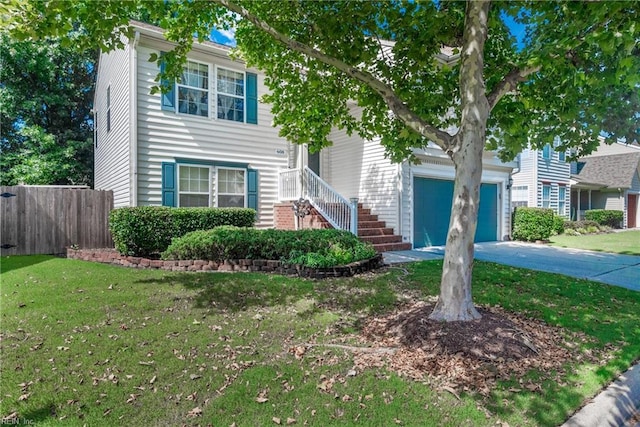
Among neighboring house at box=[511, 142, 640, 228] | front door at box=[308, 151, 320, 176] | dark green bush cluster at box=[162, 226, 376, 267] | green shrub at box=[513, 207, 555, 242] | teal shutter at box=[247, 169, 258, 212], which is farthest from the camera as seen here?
neighboring house at box=[511, 142, 640, 228]

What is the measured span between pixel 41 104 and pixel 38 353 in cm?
2003

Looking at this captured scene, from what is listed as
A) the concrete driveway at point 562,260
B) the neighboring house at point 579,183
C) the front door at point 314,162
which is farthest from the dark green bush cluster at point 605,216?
the front door at point 314,162

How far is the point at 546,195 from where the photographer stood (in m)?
20.1

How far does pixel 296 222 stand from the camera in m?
11.4

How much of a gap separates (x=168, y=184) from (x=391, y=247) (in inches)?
273

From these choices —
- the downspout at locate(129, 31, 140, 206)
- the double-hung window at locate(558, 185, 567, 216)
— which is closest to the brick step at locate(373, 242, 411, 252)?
the downspout at locate(129, 31, 140, 206)

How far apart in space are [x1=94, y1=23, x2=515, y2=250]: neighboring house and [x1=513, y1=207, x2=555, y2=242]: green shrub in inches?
126

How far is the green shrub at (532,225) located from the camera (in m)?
14.7

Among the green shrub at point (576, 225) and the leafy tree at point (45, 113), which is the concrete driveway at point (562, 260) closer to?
the green shrub at point (576, 225)

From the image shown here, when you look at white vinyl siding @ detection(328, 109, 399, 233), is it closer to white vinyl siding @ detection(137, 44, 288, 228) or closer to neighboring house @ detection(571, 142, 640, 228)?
white vinyl siding @ detection(137, 44, 288, 228)

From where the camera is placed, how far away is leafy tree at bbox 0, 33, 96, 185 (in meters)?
17.0

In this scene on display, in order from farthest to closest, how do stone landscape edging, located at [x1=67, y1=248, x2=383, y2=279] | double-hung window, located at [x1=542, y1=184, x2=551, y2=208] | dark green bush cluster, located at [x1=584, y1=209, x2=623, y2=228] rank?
dark green bush cluster, located at [x1=584, y1=209, x2=623, y2=228], double-hung window, located at [x1=542, y1=184, x2=551, y2=208], stone landscape edging, located at [x1=67, y1=248, x2=383, y2=279]

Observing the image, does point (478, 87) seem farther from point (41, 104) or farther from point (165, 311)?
point (41, 104)

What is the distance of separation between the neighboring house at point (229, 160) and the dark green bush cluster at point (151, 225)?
1.26 meters
